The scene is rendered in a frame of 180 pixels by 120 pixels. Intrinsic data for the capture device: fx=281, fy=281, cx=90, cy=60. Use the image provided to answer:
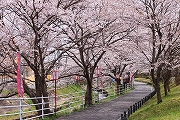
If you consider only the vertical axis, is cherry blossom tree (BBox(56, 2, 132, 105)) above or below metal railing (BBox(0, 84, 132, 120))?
above

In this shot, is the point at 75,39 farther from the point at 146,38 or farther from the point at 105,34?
the point at 146,38

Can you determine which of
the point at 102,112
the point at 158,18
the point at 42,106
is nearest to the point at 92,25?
the point at 158,18

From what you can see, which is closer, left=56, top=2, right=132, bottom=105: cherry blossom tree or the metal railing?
the metal railing

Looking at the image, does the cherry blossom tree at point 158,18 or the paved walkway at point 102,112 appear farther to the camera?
the cherry blossom tree at point 158,18

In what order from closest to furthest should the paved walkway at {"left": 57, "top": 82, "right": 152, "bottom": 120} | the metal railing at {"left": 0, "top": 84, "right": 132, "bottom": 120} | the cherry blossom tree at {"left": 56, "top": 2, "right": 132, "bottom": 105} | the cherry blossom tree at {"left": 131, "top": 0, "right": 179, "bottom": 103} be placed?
the metal railing at {"left": 0, "top": 84, "right": 132, "bottom": 120}, the paved walkway at {"left": 57, "top": 82, "right": 152, "bottom": 120}, the cherry blossom tree at {"left": 131, "top": 0, "right": 179, "bottom": 103}, the cherry blossom tree at {"left": 56, "top": 2, "right": 132, "bottom": 105}

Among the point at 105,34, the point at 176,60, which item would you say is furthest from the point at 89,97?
the point at 176,60

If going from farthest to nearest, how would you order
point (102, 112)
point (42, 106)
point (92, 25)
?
point (92, 25), point (102, 112), point (42, 106)

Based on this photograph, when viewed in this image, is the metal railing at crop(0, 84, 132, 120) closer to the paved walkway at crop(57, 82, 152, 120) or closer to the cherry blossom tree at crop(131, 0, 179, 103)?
the paved walkway at crop(57, 82, 152, 120)

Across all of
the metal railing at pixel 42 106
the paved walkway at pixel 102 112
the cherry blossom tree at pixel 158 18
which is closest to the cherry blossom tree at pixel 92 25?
the cherry blossom tree at pixel 158 18

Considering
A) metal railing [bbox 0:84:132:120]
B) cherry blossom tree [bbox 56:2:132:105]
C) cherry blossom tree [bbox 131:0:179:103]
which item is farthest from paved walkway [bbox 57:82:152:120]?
cherry blossom tree [bbox 56:2:132:105]

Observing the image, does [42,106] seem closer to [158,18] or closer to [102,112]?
[102,112]

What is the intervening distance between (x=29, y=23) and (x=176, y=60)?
524 inches

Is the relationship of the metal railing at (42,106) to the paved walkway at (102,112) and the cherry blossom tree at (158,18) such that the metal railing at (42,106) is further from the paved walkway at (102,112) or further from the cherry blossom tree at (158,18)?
the cherry blossom tree at (158,18)

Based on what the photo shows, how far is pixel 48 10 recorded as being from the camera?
1363cm
